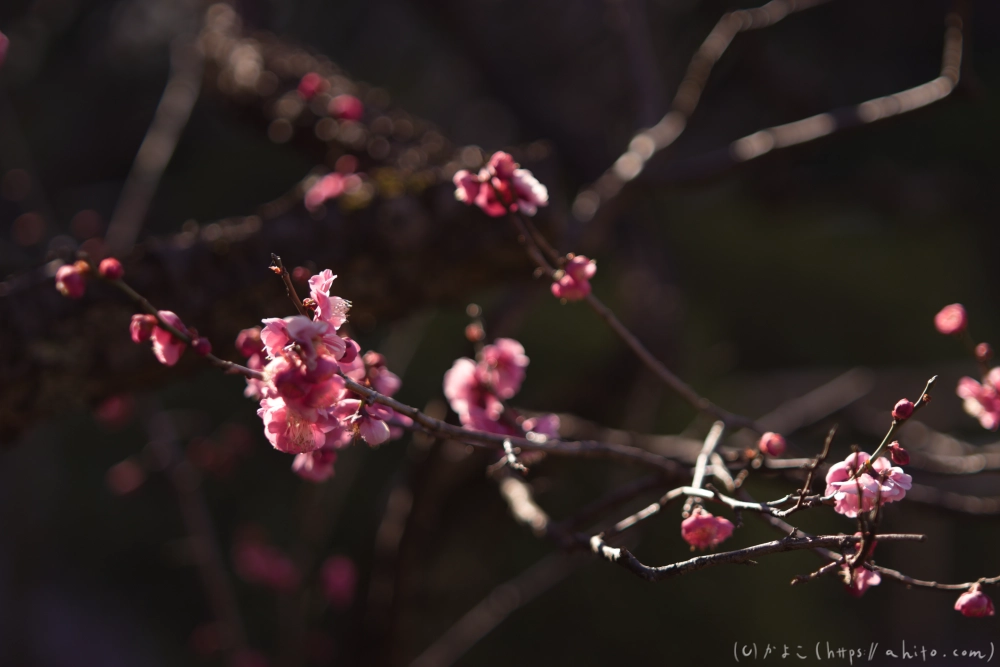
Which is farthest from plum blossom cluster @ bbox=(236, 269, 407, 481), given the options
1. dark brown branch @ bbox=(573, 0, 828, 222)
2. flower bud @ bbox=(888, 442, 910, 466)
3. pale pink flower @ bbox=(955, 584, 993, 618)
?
dark brown branch @ bbox=(573, 0, 828, 222)

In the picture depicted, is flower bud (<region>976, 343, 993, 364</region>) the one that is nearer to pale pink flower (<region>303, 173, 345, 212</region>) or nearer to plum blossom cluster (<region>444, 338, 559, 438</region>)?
plum blossom cluster (<region>444, 338, 559, 438</region>)

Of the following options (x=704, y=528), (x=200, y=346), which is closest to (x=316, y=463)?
(x=200, y=346)

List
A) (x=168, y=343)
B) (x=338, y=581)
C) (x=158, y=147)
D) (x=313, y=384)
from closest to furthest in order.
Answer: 1. (x=313, y=384)
2. (x=168, y=343)
3. (x=338, y=581)
4. (x=158, y=147)

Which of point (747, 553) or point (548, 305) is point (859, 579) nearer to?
point (747, 553)

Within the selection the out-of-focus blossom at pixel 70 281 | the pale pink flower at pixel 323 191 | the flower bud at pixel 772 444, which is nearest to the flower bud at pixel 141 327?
the out-of-focus blossom at pixel 70 281

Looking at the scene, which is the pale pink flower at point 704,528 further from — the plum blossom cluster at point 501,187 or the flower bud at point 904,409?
the plum blossom cluster at point 501,187

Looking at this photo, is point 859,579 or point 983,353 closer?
point 859,579

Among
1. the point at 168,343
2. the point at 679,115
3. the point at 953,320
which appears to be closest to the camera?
the point at 168,343

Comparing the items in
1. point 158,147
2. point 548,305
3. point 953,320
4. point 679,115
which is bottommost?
point 953,320
